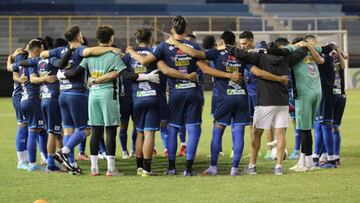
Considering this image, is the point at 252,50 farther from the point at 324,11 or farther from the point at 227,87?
the point at 324,11

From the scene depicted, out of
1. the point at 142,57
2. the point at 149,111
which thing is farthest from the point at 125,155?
the point at 142,57

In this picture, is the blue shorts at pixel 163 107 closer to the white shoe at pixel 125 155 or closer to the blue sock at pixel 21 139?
the white shoe at pixel 125 155

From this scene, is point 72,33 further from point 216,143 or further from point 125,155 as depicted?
point 125,155

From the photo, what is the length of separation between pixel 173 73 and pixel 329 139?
2685 millimetres

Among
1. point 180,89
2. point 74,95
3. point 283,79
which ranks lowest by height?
point 74,95

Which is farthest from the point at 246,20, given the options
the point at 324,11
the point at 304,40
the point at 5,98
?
the point at 304,40

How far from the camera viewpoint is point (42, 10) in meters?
39.7

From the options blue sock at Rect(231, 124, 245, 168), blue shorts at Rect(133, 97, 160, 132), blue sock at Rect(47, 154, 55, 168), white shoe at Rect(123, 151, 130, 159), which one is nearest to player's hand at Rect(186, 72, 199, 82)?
blue shorts at Rect(133, 97, 160, 132)

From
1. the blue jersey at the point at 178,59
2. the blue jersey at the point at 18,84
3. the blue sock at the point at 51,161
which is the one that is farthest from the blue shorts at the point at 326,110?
the blue jersey at the point at 18,84

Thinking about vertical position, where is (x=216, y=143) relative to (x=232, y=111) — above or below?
below

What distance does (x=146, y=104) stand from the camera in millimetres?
11836

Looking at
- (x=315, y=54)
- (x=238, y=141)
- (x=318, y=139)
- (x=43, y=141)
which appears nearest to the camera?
(x=238, y=141)

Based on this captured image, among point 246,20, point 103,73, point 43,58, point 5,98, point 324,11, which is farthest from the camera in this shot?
point 324,11

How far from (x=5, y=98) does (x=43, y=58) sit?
70.4 ft
